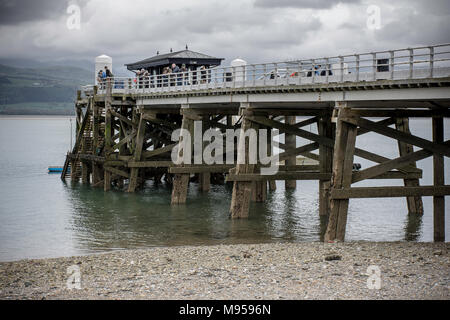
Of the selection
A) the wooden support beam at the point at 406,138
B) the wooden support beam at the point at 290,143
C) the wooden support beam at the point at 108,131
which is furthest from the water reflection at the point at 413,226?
the wooden support beam at the point at 108,131

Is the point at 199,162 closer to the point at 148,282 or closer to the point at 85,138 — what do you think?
the point at 85,138

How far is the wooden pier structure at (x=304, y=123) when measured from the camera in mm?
16547

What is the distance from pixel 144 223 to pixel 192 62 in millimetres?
12617

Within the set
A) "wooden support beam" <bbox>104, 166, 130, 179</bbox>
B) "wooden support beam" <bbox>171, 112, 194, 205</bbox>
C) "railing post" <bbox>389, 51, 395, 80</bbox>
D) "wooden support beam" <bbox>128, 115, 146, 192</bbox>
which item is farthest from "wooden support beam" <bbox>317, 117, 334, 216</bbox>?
"wooden support beam" <bbox>104, 166, 130, 179</bbox>

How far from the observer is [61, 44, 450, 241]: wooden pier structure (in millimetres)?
16547

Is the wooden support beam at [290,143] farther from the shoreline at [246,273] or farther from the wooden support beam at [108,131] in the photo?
the shoreline at [246,273]

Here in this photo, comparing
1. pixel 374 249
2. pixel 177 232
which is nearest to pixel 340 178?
pixel 374 249

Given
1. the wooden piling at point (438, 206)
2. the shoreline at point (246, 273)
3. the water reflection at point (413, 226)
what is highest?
the wooden piling at point (438, 206)

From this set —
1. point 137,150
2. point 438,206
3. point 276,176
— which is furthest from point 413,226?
point 137,150

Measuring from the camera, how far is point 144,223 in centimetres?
2225

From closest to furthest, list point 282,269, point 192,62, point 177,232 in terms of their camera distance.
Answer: point 282,269 → point 177,232 → point 192,62

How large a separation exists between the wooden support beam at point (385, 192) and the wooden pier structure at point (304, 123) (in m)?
0.03

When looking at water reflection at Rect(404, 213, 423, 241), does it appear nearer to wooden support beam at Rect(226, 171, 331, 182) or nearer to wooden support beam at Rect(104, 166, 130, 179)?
wooden support beam at Rect(226, 171, 331, 182)

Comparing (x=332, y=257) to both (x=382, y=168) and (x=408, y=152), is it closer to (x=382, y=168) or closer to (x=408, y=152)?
(x=382, y=168)
